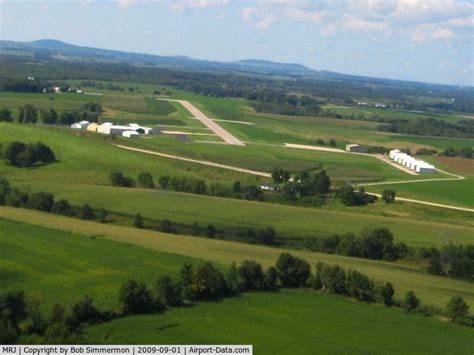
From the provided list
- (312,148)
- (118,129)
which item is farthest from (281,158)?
(118,129)

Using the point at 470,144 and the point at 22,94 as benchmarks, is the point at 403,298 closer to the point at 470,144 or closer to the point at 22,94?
the point at 470,144

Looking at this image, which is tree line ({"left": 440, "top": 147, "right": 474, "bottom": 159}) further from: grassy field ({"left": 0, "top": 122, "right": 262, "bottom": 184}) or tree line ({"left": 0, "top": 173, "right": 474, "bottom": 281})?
tree line ({"left": 0, "top": 173, "right": 474, "bottom": 281})

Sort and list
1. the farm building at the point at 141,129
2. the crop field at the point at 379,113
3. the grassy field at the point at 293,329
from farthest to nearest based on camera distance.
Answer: the crop field at the point at 379,113, the farm building at the point at 141,129, the grassy field at the point at 293,329

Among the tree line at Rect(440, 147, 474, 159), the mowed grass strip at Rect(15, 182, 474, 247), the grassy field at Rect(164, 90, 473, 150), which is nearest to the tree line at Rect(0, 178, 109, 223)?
the mowed grass strip at Rect(15, 182, 474, 247)

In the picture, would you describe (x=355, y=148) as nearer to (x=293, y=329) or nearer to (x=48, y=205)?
(x=48, y=205)

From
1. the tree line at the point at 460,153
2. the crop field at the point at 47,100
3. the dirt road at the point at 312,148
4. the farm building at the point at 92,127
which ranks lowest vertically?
the farm building at the point at 92,127

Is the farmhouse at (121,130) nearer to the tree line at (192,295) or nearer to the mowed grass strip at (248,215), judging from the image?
the mowed grass strip at (248,215)

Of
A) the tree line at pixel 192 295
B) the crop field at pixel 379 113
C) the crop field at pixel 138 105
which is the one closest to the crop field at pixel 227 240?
the tree line at pixel 192 295

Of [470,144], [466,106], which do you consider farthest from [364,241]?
[466,106]
